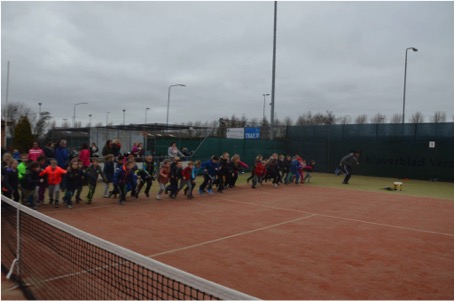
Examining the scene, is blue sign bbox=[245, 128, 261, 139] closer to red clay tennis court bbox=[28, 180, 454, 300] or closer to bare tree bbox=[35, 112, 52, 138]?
red clay tennis court bbox=[28, 180, 454, 300]

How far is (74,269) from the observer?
5.44 metres

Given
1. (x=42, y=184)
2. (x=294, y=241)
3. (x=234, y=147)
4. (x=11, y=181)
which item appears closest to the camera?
(x=294, y=241)

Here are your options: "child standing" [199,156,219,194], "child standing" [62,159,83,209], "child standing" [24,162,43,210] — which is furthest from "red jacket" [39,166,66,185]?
"child standing" [199,156,219,194]

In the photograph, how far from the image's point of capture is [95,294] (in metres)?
4.59

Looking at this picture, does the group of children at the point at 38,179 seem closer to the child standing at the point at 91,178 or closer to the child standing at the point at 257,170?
the child standing at the point at 91,178

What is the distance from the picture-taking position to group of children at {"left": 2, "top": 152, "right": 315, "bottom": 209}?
32.7 ft

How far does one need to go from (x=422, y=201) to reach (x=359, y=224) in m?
5.55

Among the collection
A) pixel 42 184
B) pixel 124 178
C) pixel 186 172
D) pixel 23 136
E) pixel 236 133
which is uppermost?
pixel 236 133

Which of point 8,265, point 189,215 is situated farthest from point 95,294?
point 189,215

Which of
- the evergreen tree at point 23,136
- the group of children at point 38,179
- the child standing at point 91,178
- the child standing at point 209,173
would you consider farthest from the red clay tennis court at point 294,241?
the evergreen tree at point 23,136

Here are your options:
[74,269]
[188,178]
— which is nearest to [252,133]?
[188,178]

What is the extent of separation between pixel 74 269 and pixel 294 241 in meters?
3.96

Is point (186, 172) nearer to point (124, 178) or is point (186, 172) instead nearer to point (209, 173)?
point (209, 173)

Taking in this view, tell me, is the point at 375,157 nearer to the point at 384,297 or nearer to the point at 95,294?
the point at 384,297
